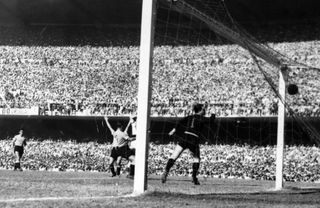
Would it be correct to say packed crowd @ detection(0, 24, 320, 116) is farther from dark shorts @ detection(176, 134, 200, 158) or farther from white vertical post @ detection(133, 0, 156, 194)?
white vertical post @ detection(133, 0, 156, 194)

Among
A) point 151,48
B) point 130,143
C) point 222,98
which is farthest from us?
point 222,98

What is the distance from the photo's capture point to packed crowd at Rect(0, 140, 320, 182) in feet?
78.1

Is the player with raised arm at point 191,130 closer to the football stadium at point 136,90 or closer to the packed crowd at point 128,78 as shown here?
the football stadium at point 136,90

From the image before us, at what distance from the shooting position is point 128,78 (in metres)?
33.9

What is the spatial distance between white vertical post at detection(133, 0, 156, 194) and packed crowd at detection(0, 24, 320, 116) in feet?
61.8

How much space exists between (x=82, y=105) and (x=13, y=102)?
4.45 meters

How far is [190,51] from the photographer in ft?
117

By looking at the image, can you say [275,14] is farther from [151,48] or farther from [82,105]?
[151,48]

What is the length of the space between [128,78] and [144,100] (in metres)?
25.2

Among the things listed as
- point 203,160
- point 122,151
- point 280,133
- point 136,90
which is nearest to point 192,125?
point 280,133

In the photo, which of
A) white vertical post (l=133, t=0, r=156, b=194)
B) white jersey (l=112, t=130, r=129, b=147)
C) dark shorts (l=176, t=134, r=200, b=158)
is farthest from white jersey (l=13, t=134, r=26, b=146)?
white vertical post (l=133, t=0, r=156, b=194)

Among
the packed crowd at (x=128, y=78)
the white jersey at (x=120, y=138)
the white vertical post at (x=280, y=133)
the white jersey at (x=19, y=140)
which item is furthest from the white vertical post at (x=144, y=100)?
the packed crowd at (x=128, y=78)

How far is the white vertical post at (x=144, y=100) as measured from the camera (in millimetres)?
8664

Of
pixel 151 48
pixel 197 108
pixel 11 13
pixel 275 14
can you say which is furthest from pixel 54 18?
pixel 151 48
